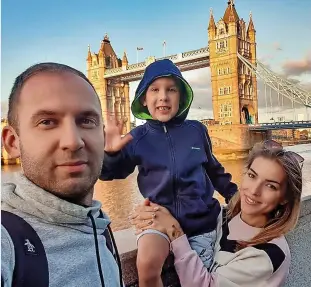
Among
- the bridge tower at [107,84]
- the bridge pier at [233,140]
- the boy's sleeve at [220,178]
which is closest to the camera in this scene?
the boy's sleeve at [220,178]

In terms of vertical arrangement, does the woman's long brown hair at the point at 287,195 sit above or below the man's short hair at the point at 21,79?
below

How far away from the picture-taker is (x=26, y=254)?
29 centimetres

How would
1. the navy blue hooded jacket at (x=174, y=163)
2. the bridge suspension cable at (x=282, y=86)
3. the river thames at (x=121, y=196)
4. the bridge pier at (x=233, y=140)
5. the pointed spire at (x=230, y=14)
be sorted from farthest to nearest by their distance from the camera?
the pointed spire at (x=230, y=14), the bridge suspension cable at (x=282, y=86), the bridge pier at (x=233, y=140), the river thames at (x=121, y=196), the navy blue hooded jacket at (x=174, y=163)

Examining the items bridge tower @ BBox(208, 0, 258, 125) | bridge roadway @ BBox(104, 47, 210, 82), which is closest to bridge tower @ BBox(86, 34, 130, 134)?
bridge roadway @ BBox(104, 47, 210, 82)

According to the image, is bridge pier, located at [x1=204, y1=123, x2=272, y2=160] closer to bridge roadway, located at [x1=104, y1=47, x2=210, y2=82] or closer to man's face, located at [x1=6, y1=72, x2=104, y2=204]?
bridge roadway, located at [x1=104, y1=47, x2=210, y2=82]

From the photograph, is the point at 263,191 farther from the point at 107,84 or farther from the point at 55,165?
the point at 107,84

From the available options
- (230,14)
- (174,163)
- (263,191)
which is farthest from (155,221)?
(230,14)

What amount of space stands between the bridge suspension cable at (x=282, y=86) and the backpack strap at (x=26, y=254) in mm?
15964

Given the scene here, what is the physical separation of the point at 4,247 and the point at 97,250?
0.11m

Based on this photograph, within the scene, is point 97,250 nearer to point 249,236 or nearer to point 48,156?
point 48,156

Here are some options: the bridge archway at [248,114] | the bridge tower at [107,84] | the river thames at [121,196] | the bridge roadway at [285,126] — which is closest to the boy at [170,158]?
the river thames at [121,196]

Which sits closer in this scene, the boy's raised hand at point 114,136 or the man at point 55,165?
the man at point 55,165

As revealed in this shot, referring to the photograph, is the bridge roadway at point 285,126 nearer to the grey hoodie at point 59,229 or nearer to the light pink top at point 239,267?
the light pink top at point 239,267

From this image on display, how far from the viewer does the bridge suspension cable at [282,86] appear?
51.8ft
